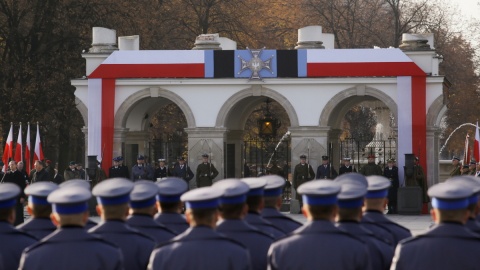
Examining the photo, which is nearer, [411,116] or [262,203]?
[262,203]

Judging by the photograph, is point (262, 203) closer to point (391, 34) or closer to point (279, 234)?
point (279, 234)

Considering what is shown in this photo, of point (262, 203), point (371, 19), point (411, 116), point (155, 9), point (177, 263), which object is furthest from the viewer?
point (371, 19)

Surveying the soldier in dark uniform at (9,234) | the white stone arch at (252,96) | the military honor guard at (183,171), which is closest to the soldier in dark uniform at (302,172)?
the white stone arch at (252,96)

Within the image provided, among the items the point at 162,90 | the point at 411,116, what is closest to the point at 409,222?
the point at 411,116

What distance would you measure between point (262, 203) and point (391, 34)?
48949 mm

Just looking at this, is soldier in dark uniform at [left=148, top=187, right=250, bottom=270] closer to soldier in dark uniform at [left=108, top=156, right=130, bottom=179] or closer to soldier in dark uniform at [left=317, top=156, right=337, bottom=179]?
soldier in dark uniform at [left=317, top=156, right=337, bottom=179]

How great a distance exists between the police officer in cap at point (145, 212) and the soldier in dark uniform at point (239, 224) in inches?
30.8

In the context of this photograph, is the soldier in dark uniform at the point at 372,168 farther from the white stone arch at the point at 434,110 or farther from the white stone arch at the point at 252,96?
the white stone arch at the point at 252,96

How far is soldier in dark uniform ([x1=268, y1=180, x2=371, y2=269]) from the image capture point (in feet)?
26.0

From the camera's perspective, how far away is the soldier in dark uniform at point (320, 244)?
26.0 ft

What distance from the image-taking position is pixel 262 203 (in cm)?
973

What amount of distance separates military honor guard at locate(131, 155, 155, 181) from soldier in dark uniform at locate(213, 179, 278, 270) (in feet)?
76.3

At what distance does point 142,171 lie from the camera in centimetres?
3266

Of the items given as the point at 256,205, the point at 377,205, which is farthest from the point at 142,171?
the point at 256,205
